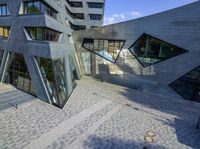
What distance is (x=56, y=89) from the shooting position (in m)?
18.5

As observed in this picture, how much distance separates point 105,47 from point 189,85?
14.4 meters

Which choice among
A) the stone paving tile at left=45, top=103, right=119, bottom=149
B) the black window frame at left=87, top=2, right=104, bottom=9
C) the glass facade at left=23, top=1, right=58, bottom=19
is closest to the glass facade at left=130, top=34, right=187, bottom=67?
the stone paving tile at left=45, top=103, right=119, bottom=149

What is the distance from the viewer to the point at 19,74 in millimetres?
22547

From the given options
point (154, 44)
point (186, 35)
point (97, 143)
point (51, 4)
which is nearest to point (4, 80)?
point (51, 4)

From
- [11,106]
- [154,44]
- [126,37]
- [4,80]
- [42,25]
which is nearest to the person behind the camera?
[11,106]

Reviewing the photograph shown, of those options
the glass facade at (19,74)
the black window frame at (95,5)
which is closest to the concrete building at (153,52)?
the glass facade at (19,74)

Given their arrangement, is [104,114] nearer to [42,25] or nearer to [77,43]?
[42,25]

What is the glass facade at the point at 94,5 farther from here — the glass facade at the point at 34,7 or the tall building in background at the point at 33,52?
the glass facade at the point at 34,7

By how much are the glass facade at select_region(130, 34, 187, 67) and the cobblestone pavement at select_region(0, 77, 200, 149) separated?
620 centimetres

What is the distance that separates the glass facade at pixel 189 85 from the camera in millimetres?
23625

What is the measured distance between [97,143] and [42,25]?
13.0 m

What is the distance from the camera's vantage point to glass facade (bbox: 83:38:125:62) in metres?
29.9

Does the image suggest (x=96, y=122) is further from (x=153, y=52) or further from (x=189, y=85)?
(x=153, y=52)

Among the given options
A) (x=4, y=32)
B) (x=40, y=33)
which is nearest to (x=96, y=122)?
(x=40, y=33)
